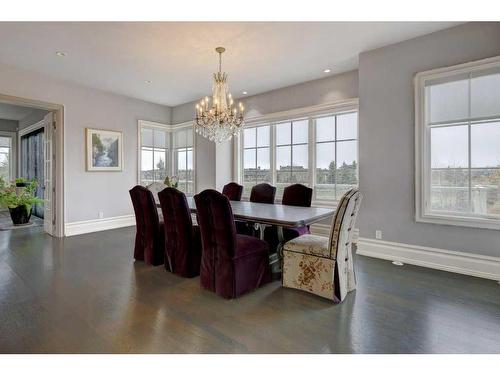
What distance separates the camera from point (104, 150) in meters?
A: 5.60

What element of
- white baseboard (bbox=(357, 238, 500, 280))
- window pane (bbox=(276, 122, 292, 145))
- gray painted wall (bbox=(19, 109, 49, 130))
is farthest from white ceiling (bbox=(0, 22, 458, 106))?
gray painted wall (bbox=(19, 109, 49, 130))

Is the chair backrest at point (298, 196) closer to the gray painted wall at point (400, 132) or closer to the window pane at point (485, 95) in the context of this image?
the gray painted wall at point (400, 132)

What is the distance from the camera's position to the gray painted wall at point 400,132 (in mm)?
3074

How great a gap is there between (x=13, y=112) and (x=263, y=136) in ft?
22.6

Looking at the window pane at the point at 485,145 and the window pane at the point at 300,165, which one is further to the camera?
the window pane at the point at 300,165

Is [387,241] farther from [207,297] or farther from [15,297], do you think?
[15,297]

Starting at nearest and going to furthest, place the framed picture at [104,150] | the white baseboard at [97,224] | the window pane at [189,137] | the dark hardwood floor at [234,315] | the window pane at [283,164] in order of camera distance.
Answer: the dark hardwood floor at [234,315]
the white baseboard at [97,224]
the window pane at [283,164]
the framed picture at [104,150]
the window pane at [189,137]

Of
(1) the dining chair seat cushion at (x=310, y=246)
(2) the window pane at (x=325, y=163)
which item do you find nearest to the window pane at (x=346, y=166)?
(2) the window pane at (x=325, y=163)

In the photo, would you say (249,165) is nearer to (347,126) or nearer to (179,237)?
(347,126)

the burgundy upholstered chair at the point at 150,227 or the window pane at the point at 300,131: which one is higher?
the window pane at the point at 300,131

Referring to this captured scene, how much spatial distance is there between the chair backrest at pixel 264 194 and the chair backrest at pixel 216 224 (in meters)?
1.62

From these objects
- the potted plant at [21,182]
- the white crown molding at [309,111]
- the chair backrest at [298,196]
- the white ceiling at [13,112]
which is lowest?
the chair backrest at [298,196]
